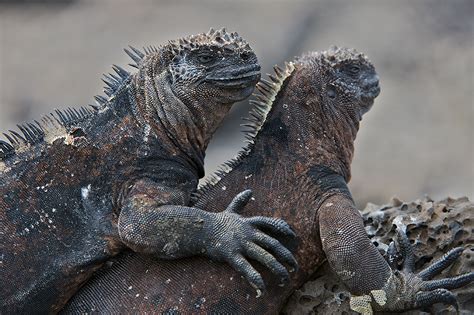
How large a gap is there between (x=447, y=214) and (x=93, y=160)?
2.25 metres

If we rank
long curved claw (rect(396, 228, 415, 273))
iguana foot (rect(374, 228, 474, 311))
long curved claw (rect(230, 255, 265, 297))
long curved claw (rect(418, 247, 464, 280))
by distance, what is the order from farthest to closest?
long curved claw (rect(396, 228, 415, 273)) → long curved claw (rect(418, 247, 464, 280)) → iguana foot (rect(374, 228, 474, 311)) → long curved claw (rect(230, 255, 265, 297))

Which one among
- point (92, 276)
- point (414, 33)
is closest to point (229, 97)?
point (92, 276)

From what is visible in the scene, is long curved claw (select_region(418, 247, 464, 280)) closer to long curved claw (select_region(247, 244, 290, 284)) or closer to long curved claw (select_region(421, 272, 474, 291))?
long curved claw (select_region(421, 272, 474, 291))

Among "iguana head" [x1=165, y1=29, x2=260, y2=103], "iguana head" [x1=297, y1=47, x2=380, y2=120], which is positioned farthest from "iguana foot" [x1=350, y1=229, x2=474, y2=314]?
"iguana head" [x1=165, y1=29, x2=260, y2=103]

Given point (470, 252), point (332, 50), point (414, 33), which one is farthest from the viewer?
point (414, 33)

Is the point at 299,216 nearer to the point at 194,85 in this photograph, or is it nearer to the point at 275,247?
the point at 275,247

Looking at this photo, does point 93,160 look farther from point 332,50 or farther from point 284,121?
point 332,50

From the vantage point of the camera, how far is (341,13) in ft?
51.1

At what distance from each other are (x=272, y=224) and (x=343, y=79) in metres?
1.16

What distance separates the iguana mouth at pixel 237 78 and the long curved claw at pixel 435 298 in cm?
158

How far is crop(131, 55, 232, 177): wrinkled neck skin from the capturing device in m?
5.52

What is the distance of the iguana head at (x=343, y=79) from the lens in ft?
19.6

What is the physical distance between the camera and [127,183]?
5457 millimetres

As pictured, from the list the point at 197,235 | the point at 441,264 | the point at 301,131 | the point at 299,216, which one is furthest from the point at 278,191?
the point at 441,264
